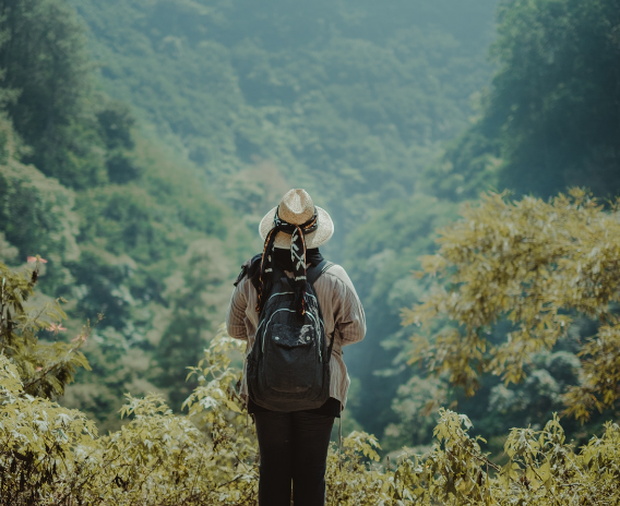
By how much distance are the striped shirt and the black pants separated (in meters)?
0.10

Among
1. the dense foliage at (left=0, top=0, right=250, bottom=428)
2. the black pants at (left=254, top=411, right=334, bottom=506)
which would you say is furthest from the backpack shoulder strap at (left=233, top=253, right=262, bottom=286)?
the dense foliage at (left=0, top=0, right=250, bottom=428)

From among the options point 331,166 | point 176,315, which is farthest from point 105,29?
point 176,315

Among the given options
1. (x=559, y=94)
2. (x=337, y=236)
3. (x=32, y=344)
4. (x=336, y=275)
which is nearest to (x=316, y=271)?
(x=336, y=275)

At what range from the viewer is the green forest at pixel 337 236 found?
5.14 ft

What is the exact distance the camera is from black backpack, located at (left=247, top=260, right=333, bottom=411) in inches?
47.4

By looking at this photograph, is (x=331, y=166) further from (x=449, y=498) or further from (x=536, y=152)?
(x=449, y=498)

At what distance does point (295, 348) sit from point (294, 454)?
0.32m

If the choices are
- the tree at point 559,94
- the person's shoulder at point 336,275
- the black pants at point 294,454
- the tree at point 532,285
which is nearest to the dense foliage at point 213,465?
the black pants at point 294,454

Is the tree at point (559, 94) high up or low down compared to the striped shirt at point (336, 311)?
up

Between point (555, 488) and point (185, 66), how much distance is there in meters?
59.3

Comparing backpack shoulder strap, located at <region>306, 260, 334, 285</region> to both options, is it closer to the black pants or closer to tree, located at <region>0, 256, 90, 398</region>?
the black pants

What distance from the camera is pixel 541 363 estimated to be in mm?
15422

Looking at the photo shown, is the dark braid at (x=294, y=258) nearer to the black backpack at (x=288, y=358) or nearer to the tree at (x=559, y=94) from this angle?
the black backpack at (x=288, y=358)

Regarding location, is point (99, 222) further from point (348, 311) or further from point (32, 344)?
point (348, 311)
